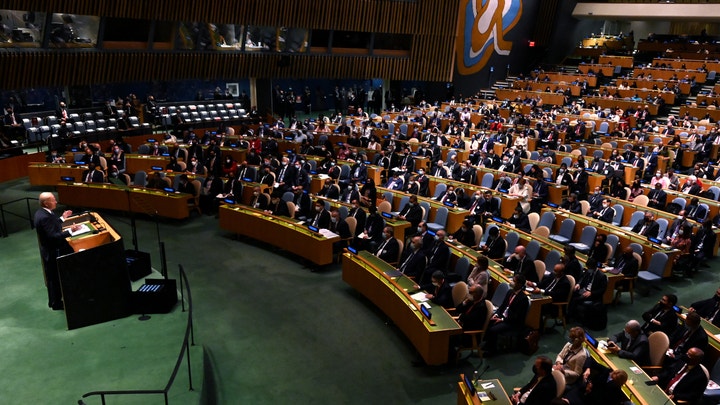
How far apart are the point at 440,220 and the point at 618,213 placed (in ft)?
13.3

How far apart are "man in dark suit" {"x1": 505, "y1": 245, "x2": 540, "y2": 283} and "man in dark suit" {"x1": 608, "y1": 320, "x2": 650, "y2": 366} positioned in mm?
2179

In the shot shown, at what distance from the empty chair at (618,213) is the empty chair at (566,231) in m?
1.61

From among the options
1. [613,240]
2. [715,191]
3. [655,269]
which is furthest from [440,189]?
[715,191]

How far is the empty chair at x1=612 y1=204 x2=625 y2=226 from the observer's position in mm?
12305

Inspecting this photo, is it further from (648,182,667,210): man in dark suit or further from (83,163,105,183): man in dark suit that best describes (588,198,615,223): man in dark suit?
(83,163,105,183): man in dark suit

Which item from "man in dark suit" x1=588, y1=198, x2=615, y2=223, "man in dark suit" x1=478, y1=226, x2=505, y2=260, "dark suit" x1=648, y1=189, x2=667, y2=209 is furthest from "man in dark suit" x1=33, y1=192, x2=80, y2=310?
"dark suit" x1=648, y1=189, x2=667, y2=209

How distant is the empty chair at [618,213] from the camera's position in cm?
1230

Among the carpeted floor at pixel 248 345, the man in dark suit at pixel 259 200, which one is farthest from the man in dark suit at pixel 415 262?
the man in dark suit at pixel 259 200

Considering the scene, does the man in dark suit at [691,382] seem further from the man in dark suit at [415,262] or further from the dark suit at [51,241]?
the dark suit at [51,241]

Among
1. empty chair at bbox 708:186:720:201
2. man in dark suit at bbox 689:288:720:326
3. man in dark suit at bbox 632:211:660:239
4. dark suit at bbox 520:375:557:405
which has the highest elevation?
empty chair at bbox 708:186:720:201

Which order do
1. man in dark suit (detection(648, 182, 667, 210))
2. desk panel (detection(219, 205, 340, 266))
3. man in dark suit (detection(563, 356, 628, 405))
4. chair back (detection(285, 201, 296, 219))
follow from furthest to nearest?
man in dark suit (detection(648, 182, 667, 210)) → chair back (detection(285, 201, 296, 219)) → desk panel (detection(219, 205, 340, 266)) → man in dark suit (detection(563, 356, 628, 405))

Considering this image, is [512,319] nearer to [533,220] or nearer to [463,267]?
[463,267]

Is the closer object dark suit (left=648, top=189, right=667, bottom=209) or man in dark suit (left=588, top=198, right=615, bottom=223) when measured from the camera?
man in dark suit (left=588, top=198, right=615, bottom=223)

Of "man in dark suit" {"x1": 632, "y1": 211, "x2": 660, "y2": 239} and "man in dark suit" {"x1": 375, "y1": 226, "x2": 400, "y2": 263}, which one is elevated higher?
"man in dark suit" {"x1": 632, "y1": 211, "x2": 660, "y2": 239}
